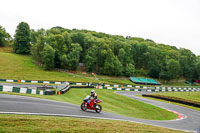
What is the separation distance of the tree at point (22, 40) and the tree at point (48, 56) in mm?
25646

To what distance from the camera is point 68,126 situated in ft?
27.3

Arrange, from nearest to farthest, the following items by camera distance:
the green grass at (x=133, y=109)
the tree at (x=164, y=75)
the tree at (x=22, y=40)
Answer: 1. the green grass at (x=133, y=109)
2. the tree at (x=22, y=40)
3. the tree at (x=164, y=75)

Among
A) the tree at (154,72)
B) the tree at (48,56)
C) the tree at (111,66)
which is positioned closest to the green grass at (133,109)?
the tree at (48,56)

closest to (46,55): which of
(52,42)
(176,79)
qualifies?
(52,42)

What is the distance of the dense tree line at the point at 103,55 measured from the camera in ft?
254

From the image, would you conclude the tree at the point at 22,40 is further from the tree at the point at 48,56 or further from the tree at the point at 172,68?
the tree at the point at 172,68

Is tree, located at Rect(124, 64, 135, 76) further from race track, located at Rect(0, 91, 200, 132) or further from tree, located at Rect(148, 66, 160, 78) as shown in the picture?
race track, located at Rect(0, 91, 200, 132)

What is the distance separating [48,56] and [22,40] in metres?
27.6

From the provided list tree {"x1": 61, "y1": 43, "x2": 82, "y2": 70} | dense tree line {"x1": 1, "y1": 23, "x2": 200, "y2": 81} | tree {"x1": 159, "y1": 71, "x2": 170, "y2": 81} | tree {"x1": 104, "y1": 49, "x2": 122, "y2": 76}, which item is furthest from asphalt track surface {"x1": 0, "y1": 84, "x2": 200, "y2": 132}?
tree {"x1": 159, "y1": 71, "x2": 170, "y2": 81}

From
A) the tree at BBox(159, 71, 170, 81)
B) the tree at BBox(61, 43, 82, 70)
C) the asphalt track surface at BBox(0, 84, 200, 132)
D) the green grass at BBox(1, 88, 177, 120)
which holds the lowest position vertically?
the green grass at BBox(1, 88, 177, 120)

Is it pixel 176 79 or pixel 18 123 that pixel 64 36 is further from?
pixel 18 123

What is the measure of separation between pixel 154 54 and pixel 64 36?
171ft

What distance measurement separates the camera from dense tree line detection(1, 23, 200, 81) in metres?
77.3

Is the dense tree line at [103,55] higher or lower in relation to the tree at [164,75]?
higher
